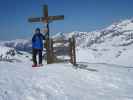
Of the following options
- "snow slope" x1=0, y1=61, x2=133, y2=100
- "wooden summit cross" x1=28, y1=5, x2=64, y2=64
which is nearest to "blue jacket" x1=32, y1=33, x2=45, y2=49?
"wooden summit cross" x1=28, y1=5, x2=64, y2=64

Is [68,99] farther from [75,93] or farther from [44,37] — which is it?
[44,37]

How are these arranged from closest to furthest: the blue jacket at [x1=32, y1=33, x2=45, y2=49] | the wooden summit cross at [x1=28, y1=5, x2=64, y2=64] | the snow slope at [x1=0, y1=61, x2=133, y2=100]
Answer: the snow slope at [x1=0, y1=61, x2=133, y2=100] < the blue jacket at [x1=32, y1=33, x2=45, y2=49] < the wooden summit cross at [x1=28, y1=5, x2=64, y2=64]

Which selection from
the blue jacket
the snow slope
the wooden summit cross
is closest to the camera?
the snow slope

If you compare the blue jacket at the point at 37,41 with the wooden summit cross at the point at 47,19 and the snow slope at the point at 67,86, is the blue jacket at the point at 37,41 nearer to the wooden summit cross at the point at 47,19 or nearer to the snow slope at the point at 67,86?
the wooden summit cross at the point at 47,19

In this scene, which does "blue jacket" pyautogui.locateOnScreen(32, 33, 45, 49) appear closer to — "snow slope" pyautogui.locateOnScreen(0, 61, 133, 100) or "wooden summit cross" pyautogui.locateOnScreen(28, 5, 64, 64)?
"wooden summit cross" pyautogui.locateOnScreen(28, 5, 64, 64)

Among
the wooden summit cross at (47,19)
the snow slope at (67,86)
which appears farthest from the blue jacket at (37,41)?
the snow slope at (67,86)

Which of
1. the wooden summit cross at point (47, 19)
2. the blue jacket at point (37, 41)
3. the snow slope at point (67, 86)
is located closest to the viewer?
the snow slope at point (67, 86)

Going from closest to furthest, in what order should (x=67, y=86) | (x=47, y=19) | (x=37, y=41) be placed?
1. (x=67, y=86)
2. (x=37, y=41)
3. (x=47, y=19)

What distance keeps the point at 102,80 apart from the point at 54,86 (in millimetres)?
Answer: 2997

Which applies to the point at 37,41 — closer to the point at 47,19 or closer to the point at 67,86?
the point at 47,19

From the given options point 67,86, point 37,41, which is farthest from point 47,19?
point 67,86

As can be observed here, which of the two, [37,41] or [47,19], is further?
[47,19]

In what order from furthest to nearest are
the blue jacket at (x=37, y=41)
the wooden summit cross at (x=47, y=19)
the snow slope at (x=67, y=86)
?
the wooden summit cross at (x=47, y=19) < the blue jacket at (x=37, y=41) < the snow slope at (x=67, y=86)

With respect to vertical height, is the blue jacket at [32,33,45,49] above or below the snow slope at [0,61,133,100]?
above
